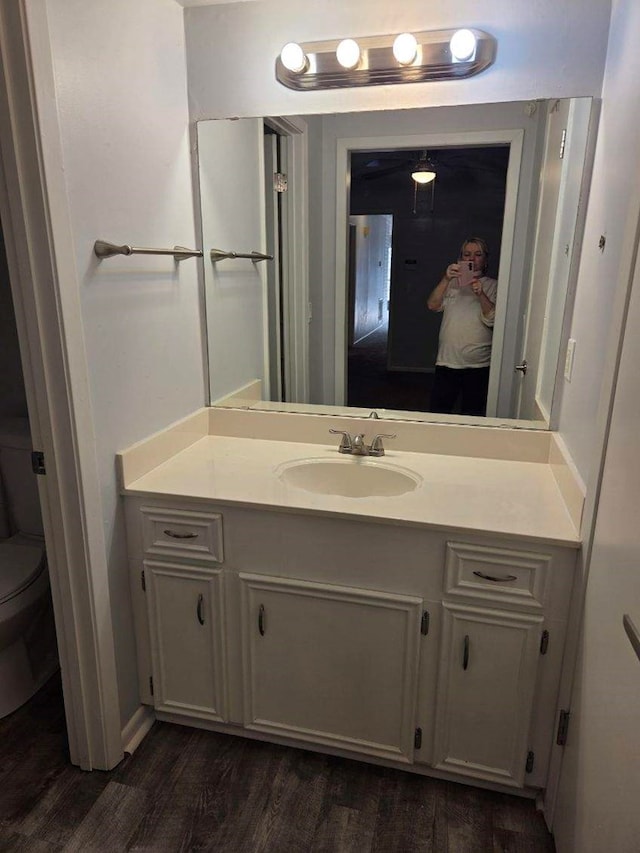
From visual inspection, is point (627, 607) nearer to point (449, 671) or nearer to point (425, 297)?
point (449, 671)

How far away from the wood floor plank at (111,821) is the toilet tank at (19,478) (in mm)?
926

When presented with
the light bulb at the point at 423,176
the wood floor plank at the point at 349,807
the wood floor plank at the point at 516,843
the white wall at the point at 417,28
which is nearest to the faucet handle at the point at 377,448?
the white wall at the point at 417,28

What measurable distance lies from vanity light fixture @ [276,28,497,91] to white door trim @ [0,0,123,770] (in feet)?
2.51

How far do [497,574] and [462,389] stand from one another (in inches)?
27.3

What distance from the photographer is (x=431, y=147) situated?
5.66 ft

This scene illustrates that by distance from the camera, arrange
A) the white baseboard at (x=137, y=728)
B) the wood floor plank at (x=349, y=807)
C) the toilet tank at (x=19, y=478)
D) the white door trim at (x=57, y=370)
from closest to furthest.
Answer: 1. the white door trim at (x=57, y=370)
2. the wood floor plank at (x=349, y=807)
3. the white baseboard at (x=137, y=728)
4. the toilet tank at (x=19, y=478)

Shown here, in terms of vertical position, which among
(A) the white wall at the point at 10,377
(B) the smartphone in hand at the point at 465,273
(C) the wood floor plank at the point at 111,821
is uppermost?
(B) the smartphone in hand at the point at 465,273

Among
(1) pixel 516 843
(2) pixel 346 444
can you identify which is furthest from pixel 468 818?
(2) pixel 346 444

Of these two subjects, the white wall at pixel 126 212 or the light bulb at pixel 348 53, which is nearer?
the white wall at pixel 126 212

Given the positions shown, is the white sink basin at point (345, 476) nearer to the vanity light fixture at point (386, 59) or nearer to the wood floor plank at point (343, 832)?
the wood floor plank at point (343, 832)

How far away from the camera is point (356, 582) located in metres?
1.47

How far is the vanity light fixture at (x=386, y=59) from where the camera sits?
5.11 ft

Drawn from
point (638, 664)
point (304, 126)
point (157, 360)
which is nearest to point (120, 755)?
point (157, 360)

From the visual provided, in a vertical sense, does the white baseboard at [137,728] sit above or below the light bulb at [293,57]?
below
